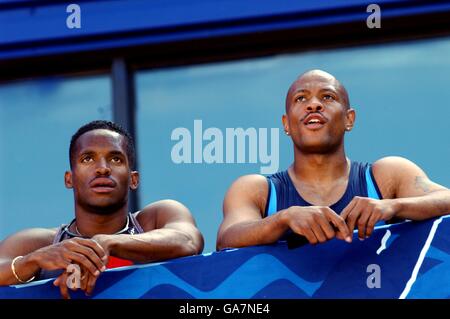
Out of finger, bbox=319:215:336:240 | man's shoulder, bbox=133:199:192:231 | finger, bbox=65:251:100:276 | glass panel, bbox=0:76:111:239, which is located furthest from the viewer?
glass panel, bbox=0:76:111:239

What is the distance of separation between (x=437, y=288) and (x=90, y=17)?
3.66m

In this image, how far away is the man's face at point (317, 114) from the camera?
4.62m

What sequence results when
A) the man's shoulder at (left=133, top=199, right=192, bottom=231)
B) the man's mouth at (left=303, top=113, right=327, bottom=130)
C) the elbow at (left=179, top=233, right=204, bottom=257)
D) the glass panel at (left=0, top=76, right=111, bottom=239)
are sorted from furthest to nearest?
the glass panel at (left=0, top=76, right=111, bottom=239), the man's shoulder at (left=133, top=199, right=192, bottom=231), the man's mouth at (left=303, top=113, right=327, bottom=130), the elbow at (left=179, top=233, right=204, bottom=257)

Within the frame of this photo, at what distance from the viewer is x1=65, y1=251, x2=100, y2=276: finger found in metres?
3.88

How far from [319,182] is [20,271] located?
148 cm

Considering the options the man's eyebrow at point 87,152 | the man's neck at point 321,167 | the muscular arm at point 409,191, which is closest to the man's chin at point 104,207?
the man's eyebrow at point 87,152

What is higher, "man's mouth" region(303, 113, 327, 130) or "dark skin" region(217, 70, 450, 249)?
→ "man's mouth" region(303, 113, 327, 130)

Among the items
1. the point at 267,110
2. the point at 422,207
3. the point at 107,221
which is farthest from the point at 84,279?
the point at 267,110

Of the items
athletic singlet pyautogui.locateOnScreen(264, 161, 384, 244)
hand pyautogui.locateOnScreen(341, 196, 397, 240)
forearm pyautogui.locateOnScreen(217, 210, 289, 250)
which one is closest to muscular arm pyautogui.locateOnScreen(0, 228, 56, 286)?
forearm pyautogui.locateOnScreen(217, 210, 289, 250)

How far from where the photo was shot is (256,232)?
401 centimetres

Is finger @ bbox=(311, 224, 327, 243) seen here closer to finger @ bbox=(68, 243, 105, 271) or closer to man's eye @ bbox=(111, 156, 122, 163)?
finger @ bbox=(68, 243, 105, 271)

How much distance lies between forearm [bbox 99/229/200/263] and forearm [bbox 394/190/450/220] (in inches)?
38.7
